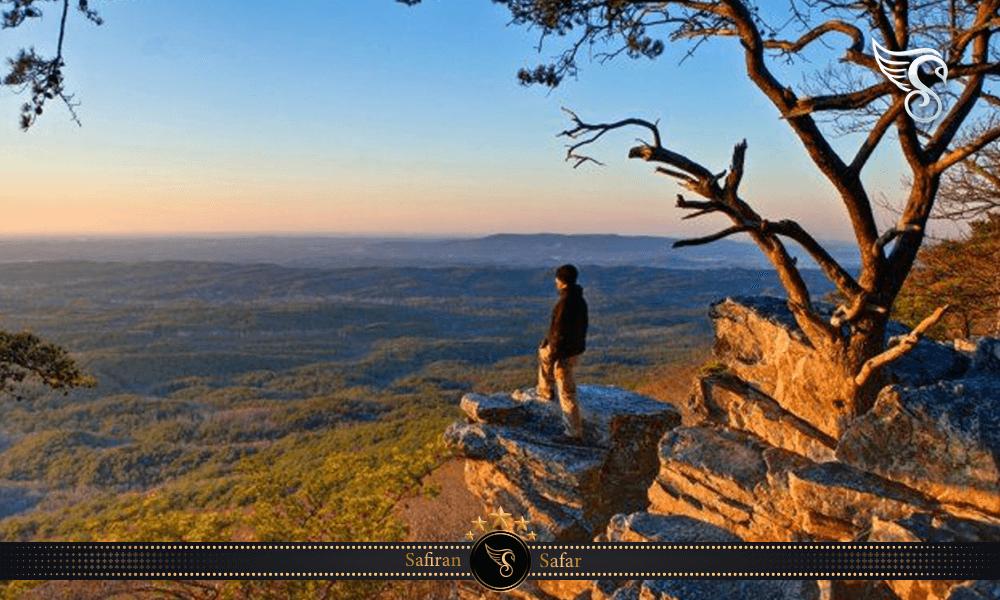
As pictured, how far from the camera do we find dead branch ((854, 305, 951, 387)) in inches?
256

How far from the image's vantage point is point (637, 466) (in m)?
9.64

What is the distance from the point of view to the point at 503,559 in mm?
5750

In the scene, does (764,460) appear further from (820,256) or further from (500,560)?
(500,560)

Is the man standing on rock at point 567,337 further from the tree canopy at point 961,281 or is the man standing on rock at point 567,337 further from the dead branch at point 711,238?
the tree canopy at point 961,281

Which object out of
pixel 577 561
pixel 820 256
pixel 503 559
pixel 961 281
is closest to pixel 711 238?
pixel 820 256

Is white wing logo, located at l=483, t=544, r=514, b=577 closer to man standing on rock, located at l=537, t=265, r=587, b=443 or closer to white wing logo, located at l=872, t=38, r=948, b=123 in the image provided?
man standing on rock, located at l=537, t=265, r=587, b=443

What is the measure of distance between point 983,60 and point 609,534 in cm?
786

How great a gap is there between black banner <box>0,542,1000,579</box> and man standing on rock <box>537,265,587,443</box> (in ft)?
11.5

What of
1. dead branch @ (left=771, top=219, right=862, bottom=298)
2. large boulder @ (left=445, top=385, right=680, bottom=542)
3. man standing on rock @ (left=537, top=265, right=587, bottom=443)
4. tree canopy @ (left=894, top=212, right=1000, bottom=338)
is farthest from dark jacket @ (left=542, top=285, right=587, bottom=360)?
tree canopy @ (left=894, top=212, right=1000, bottom=338)

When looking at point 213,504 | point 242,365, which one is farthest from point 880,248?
point 242,365

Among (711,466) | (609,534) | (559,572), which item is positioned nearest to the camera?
(559,572)

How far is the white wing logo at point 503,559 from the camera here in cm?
567

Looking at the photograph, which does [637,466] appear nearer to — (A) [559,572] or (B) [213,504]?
(A) [559,572]

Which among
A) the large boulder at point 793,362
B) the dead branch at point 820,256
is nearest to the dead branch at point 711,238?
the dead branch at point 820,256
